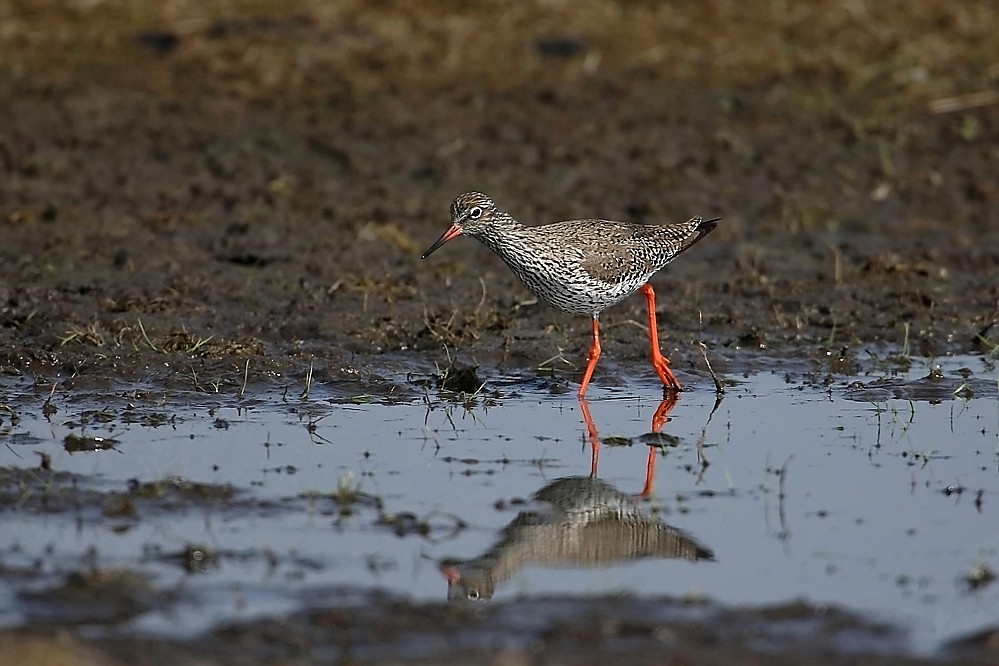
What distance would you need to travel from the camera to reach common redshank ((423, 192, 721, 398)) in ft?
32.6

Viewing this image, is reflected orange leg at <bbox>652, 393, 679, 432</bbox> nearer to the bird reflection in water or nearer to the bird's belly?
the bird's belly

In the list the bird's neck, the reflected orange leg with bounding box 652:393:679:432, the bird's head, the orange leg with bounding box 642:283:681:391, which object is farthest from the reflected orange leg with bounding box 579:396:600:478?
the bird's head

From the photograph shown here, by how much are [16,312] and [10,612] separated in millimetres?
5212

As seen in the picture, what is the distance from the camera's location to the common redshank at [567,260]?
995 centimetres

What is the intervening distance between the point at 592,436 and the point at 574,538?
5.82 ft

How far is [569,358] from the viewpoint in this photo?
421 inches

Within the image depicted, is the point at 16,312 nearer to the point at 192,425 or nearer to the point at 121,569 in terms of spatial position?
the point at 192,425

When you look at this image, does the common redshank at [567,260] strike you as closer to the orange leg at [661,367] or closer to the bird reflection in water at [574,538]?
the orange leg at [661,367]

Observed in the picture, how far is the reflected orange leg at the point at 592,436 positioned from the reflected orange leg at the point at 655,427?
276mm

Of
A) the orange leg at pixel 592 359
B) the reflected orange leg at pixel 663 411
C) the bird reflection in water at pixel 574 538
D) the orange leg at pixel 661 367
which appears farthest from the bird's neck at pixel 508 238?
the bird reflection in water at pixel 574 538

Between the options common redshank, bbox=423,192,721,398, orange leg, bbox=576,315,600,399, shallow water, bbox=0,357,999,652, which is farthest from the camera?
common redshank, bbox=423,192,721,398

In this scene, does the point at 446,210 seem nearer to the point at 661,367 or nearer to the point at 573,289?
the point at 573,289

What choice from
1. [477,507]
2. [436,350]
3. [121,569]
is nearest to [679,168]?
[436,350]

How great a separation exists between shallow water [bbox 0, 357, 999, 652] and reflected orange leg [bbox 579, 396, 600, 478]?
0.13 ft
